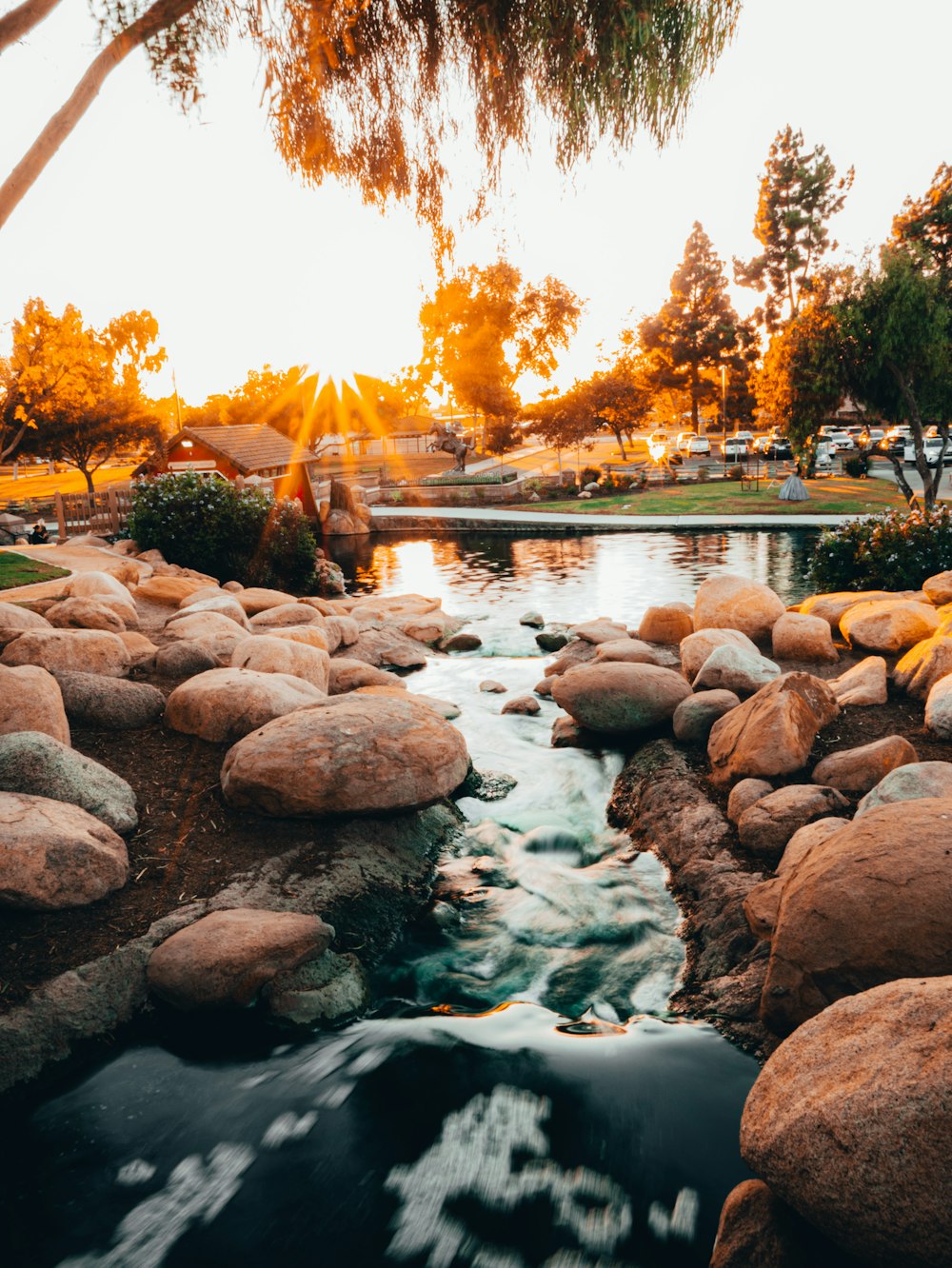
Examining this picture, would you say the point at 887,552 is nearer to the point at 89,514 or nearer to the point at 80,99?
the point at 80,99

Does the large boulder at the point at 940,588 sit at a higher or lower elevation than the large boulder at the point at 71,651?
lower

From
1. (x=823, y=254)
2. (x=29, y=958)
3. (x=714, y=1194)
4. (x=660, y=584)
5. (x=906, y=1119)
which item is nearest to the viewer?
(x=906, y=1119)

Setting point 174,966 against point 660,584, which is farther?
point 660,584

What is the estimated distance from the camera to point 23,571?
15164 millimetres

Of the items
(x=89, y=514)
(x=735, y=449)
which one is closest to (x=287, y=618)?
(x=89, y=514)

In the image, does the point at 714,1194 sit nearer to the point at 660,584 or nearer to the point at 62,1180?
the point at 62,1180

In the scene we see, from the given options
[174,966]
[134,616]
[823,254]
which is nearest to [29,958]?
[174,966]

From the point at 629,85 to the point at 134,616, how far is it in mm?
9128

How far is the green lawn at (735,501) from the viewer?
31.4 m

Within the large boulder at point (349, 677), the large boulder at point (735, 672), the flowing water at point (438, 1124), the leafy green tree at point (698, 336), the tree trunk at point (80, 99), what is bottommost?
the flowing water at point (438, 1124)

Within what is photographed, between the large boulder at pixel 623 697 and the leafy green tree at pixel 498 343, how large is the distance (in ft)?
148

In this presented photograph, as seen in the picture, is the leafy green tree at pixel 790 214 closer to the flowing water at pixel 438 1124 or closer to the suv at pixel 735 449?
the suv at pixel 735 449

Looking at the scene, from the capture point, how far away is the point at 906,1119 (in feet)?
8.93

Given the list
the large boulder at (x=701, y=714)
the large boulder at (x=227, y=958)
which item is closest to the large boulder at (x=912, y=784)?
the large boulder at (x=701, y=714)
